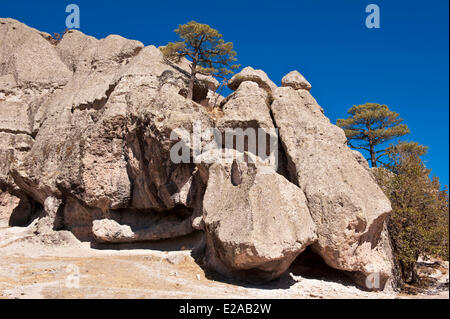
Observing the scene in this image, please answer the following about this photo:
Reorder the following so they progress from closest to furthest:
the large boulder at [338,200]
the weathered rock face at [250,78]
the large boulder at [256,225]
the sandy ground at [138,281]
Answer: the sandy ground at [138,281], the large boulder at [256,225], the large boulder at [338,200], the weathered rock face at [250,78]

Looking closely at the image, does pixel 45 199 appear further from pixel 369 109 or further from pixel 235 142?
pixel 369 109

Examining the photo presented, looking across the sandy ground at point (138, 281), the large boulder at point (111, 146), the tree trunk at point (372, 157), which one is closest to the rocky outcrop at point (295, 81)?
the large boulder at point (111, 146)

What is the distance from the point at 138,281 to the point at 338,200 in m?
7.28

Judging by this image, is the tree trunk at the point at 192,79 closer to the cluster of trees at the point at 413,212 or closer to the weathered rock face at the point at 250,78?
the weathered rock face at the point at 250,78

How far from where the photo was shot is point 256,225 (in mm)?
10766

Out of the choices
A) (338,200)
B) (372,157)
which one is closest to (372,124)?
(372,157)

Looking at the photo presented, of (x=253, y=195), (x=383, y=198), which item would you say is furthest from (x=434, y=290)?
(x=253, y=195)

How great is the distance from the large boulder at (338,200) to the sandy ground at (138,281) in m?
1.04

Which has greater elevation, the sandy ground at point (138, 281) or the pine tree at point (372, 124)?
the pine tree at point (372, 124)

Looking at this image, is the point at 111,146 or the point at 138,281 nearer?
the point at 138,281

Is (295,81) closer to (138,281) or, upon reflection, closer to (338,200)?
(338,200)

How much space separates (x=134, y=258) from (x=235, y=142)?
6.99 m

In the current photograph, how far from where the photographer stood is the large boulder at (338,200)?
11.4 m

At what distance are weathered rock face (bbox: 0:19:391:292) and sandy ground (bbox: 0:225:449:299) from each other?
780 millimetres
